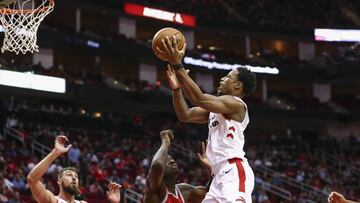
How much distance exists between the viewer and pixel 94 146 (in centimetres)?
1977

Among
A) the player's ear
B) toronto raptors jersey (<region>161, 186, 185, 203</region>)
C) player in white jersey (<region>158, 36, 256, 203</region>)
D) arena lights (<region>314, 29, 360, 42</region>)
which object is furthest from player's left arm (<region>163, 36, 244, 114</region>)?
arena lights (<region>314, 29, 360, 42</region>)

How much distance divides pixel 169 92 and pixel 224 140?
23371 millimetres

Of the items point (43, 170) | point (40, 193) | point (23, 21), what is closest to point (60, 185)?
point (40, 193)

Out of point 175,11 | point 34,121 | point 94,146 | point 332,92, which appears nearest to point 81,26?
point 175,11

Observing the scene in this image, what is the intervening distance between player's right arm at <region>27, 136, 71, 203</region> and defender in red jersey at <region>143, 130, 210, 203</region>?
2.50 ft

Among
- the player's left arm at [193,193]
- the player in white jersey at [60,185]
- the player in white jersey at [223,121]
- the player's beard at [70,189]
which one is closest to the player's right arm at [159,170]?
the player's left arm at [193,193]

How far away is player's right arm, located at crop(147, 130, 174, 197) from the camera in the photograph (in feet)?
18.1

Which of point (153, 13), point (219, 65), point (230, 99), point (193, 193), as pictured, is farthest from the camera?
point (219, 65)

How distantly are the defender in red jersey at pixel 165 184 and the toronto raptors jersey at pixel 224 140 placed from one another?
513 mm

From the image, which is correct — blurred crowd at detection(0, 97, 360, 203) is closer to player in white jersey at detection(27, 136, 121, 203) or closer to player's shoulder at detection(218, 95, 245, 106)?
player in white jersey at detection(27, 136, 121, 203)

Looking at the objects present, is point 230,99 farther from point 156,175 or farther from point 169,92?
point 169,92

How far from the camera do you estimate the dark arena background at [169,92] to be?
19.0 m

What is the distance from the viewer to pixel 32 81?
71.9ft

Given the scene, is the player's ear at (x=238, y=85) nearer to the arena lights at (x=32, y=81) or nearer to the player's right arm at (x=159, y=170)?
the player's right arm at (x=159, y=170)
